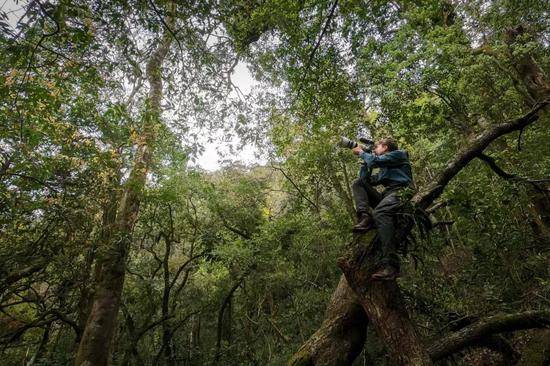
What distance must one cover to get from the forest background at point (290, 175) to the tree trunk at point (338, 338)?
2 centimetres

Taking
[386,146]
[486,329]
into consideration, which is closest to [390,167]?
[386,146]

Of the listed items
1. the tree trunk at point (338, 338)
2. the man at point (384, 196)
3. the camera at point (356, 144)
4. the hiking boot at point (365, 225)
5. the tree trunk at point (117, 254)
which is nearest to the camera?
the man at point (384, 196)

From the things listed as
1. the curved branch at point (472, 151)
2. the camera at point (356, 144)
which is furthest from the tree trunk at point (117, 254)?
the curved branch at point (472, 151)

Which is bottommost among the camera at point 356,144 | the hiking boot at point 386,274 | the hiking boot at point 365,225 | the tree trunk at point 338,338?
the tree trunk at point 338,338

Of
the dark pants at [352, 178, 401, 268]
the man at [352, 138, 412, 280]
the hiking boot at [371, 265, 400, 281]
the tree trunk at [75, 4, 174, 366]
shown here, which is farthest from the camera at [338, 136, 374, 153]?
the tree trunk at [75, 4, 174, 366]

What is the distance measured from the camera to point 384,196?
136 inches

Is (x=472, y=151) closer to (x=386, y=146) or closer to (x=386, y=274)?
(x=386, y=146)

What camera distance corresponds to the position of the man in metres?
2.89

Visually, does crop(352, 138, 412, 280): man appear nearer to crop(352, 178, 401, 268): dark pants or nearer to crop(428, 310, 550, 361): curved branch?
crop(352, 178, 401, 268): dark pants

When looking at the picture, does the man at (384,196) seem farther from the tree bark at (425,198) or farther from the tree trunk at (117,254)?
the tree trunk at (117,254)

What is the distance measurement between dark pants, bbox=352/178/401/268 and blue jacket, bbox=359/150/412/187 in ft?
0.47

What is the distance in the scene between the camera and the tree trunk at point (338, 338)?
302cm

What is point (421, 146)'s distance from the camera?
344 inches

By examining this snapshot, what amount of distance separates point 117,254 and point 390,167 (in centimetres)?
528
